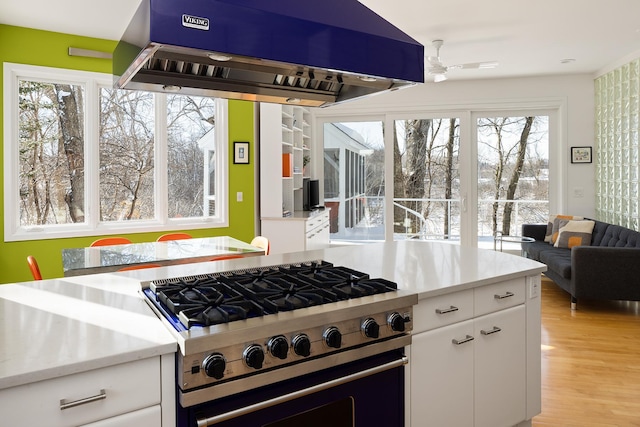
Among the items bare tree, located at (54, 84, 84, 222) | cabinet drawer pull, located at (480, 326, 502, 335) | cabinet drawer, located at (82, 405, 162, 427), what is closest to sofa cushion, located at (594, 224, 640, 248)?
cabinet drawer pull, located at (480, 326, 502, 335)

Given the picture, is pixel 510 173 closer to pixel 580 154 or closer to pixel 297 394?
pixel 580 154

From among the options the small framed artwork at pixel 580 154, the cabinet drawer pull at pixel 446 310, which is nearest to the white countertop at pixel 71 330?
the cabinet drawer pull at pixel 446 310

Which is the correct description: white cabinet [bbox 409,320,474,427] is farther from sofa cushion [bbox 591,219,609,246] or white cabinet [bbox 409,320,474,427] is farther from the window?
sofa cushion [bbox 591,219,609,246]

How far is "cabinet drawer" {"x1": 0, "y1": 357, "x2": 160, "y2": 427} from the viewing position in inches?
43.4

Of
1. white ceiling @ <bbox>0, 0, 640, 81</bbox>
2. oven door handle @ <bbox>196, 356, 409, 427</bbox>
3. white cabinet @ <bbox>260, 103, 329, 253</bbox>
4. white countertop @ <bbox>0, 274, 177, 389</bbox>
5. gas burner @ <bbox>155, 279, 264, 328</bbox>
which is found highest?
white ceiling @ <bbox>0, 0, 640, 81</bbox>

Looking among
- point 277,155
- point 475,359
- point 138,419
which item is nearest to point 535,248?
point 277,155

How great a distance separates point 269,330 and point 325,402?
361mm

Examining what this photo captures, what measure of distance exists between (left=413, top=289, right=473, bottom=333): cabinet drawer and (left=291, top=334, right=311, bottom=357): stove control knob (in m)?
0.54

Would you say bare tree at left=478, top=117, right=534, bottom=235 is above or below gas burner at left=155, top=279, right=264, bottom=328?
above

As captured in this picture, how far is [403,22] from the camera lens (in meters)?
4.54

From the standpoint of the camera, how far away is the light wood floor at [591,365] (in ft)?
8.77

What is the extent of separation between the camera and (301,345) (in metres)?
1.44

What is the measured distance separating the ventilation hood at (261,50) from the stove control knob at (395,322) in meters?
0.91

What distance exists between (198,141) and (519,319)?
4459 mm
